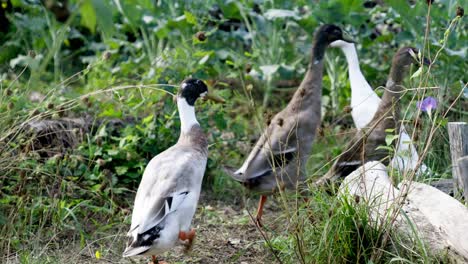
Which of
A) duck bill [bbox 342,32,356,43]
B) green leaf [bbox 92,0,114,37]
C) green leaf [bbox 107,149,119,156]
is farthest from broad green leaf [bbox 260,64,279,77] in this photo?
green leaf [bbox 92,0,114,37]

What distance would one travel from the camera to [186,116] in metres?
5.48

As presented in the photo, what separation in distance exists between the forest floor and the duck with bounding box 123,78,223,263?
0.77ft

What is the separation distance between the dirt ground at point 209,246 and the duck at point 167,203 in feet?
1.27

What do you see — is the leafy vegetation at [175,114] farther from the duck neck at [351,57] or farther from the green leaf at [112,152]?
the duck neck at [351,57]

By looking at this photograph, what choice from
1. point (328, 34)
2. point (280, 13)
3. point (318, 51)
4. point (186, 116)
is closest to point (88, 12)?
point (186, 116)

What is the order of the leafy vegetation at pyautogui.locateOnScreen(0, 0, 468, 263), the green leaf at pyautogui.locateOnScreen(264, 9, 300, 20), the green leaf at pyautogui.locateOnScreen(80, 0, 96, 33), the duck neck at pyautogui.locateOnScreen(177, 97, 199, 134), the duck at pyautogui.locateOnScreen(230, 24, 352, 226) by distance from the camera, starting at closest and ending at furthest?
1. the green leaf at pyautogui.locateOnScreen(80, 0, 96, 33)
2. the leafy vegetation at pyautogui.locateOnScreen(0, 0, 468, 263)
3. the duck neck at pyautogui.locateOnScreen(177, 97, 199, 134)
4. the duck at pyautogui.locateOnScreen(230, 24, 352, 226)
5. the green leaf at pyautogui.locateOnScreen(264, 9, 300, 20)

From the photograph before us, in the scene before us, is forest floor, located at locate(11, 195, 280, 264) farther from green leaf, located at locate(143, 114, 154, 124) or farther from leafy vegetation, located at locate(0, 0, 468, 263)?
green leaf, located at locate(143, 114, 154, 124)

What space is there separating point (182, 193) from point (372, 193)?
3.73 ft

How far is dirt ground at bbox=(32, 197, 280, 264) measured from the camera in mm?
5012

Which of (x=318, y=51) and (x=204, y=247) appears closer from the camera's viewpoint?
(x=204, y=247)

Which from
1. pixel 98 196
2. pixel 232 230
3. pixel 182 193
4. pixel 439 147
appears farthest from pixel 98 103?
pixel 439 147

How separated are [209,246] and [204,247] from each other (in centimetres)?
4

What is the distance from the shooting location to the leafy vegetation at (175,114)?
447cm

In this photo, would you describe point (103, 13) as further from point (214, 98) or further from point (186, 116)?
point (214, 98)
